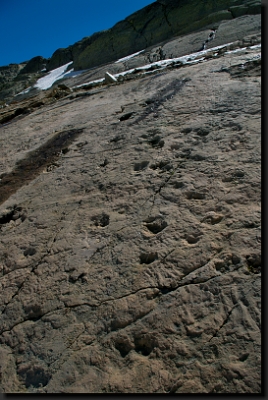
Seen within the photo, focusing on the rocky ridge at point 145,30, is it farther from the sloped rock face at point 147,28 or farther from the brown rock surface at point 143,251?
the brown rock surface at point 143,251

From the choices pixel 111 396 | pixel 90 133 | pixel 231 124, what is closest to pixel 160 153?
pixel 231 124

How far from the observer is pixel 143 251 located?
2553 millimetres

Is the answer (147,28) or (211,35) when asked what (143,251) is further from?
(147,28)

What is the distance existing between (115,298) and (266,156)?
1775mm

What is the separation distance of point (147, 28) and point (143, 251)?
15.1 meters

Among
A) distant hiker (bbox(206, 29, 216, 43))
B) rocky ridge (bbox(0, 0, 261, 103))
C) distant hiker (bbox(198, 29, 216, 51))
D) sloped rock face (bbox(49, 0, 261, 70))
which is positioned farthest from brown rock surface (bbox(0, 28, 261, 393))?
sloped rock face (bbox(49, 0, 261, 70))

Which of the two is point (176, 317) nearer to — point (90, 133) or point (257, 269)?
point (257, 269)

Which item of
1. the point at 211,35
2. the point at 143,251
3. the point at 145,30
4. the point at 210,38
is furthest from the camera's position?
the point at 145,30

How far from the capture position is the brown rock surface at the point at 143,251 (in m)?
1.98

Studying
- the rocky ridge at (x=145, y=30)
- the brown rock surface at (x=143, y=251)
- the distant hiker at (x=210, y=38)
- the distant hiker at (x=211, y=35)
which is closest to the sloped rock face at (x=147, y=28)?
the rocky ridge at (x=145, y=30)

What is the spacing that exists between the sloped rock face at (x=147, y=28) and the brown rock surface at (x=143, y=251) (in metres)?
9.53

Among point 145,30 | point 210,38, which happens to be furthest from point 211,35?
point 145,30

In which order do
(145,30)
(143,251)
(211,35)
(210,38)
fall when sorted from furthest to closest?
(145,30)
(211,35)
(210,38)
(143,251)

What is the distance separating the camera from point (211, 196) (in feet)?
9.09
